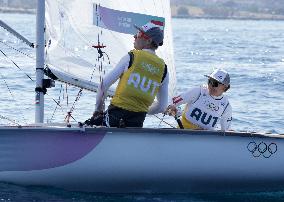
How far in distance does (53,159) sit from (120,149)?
0.63 metres

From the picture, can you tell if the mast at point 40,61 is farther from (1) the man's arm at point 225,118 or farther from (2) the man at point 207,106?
(1) the man's arm at point 225,118

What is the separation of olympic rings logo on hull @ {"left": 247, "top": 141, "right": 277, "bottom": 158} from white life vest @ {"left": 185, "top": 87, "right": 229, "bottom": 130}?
512 millimetres

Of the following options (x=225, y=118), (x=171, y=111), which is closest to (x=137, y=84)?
(x=171, y=111)

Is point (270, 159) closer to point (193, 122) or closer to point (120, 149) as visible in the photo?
point (193, 122)

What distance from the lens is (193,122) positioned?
860cm

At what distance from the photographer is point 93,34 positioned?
9.18 meters

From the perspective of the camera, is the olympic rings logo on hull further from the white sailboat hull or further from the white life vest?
the white life vest

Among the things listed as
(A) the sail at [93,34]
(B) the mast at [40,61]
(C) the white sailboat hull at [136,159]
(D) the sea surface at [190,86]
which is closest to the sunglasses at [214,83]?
(C) the white sailboat hull at [136,159]

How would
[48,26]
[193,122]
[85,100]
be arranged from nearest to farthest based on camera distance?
1. [193,122]
2. [48,26]
3. [85,100]

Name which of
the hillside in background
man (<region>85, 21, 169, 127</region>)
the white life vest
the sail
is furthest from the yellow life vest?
the hillside in background

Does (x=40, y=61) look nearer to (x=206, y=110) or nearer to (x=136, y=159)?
(x=136, y=159)

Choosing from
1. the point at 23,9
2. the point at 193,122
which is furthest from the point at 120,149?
the point at 23,9

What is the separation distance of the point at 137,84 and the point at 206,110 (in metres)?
0.87

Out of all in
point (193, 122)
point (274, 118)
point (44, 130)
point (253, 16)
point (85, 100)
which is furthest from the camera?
point (253, 16)
